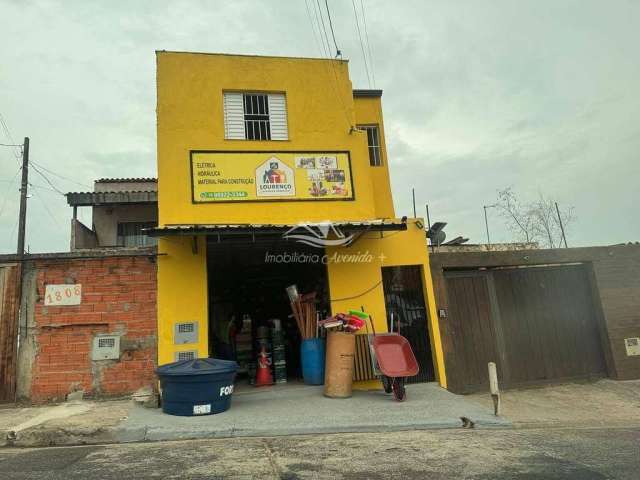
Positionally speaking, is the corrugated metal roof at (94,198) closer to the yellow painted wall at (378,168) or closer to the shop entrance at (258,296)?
the shop entrance at (258,296)

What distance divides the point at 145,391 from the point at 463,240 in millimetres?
9309

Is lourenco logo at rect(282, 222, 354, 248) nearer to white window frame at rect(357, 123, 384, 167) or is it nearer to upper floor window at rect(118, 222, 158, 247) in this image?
white window frame at rect(357, 123, 384, 167)

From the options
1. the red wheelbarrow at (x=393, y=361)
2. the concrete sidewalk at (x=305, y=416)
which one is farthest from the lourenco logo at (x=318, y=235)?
the concrete sidewalk at (x=305, y=416)

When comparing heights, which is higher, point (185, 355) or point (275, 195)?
point (275, 195)

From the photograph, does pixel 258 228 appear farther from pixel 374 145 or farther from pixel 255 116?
pixel 374 145

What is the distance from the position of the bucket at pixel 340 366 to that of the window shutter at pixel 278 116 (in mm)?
4821

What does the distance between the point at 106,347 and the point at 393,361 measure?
5.43 metres

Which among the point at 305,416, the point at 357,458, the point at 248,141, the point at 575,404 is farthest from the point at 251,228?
the point at 575,404

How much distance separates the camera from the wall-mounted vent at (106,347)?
8523mm

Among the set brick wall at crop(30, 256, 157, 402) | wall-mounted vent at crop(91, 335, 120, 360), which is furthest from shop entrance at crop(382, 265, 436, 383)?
wall-mounted vent at crop(91, 335, 120, 360)

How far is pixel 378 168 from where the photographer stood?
13008mm

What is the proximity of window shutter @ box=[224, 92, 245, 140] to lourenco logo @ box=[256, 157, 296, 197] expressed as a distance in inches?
37.5

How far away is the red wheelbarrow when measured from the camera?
8.17 metres

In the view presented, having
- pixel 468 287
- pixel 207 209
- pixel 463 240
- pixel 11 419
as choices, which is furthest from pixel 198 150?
pixel 463 240
